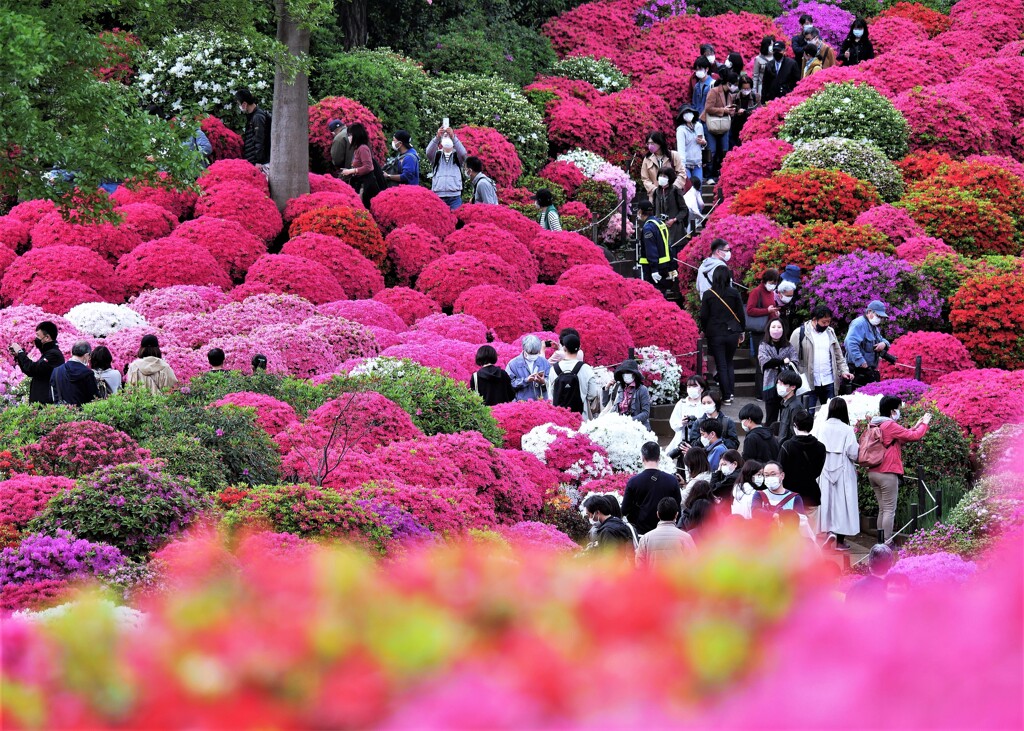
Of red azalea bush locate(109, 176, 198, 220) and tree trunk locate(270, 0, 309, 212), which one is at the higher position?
tree trunk locate(270, 0, 309, 212)

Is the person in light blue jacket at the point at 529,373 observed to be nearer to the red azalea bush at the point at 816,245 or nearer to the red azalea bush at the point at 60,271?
the red azalea bush at the point at 60,271

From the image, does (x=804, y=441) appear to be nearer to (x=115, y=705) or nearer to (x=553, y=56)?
(x=115, y=705)

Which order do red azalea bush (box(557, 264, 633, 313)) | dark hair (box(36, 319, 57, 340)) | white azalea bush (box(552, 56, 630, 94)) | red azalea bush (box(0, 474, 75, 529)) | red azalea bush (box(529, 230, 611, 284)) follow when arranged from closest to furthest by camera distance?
red azalea bush (box(0, 474, 75, 529))
dark hair (box(36, 319, 57, 340))
red azalea bush (box(557, 264, 633, 313))
red azalea bush (box(529, 230, 611, 284))
white azalea bush (box(552, 56, 630, 94))

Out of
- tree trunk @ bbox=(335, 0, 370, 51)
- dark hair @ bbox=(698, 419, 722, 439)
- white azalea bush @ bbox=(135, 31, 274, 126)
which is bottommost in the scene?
dark hair @ bbox=(698, 419, 722, 439)

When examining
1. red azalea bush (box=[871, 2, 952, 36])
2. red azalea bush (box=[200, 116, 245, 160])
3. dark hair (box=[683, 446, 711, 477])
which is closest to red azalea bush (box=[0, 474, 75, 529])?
dark hair (box=[683, 446, 711, 477])

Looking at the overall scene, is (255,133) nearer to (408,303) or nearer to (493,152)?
(493,152)

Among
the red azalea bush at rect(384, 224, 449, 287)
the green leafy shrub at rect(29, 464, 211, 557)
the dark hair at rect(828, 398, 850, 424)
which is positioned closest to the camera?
the green leafy shrub at rect(29, 464, 211, 557)

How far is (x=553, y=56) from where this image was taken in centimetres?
2902

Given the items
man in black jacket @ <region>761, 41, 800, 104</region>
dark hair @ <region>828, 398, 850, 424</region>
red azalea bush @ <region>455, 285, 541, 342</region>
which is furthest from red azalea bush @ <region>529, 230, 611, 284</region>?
man in black jacket @ <region>761, 41, 800, 104</region>

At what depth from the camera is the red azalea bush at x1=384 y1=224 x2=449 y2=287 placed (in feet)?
61.6

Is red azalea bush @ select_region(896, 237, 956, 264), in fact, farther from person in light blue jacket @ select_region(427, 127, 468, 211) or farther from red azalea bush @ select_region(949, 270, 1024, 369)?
person in light blue jacket @ select_region(427, 127, 468, 211)

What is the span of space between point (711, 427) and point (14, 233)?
989cm

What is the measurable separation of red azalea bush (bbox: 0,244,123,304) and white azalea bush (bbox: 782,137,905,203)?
10.5 m

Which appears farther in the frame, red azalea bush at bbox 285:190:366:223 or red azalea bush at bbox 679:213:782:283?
red azalea bush at bbox 679:213:782:283
